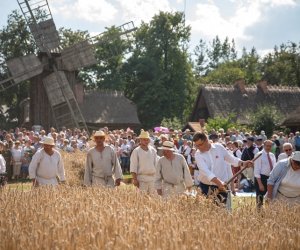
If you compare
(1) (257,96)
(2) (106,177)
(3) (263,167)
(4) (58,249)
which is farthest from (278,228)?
(1) (257,96)

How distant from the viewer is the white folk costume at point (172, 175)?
1173 cm

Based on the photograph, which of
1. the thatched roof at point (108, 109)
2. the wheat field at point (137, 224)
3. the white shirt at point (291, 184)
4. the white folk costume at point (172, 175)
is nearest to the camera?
the wheat field at point (137, 224)

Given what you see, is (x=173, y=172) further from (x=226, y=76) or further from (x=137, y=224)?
(x=226, y=76)

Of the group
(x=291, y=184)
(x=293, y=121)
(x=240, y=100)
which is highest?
(x=240, y=100)

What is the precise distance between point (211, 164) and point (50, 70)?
29683 millimetres

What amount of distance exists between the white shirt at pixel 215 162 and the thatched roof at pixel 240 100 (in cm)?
3784

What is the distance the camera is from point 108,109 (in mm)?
53938

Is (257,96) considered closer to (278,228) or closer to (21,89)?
(21,89)

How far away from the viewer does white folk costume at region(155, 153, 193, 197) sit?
11727 mm

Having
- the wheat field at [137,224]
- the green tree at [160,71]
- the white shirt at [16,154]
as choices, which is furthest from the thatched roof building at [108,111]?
the wheat field at [137,224]

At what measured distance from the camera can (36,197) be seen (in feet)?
26.8

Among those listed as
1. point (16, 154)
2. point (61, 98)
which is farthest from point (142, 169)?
point (61, 98)

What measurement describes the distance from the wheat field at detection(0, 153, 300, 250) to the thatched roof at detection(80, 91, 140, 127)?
4414cm

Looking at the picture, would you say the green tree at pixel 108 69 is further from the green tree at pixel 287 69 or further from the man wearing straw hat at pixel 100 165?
the man wearing straw hat at pixel 100 165
